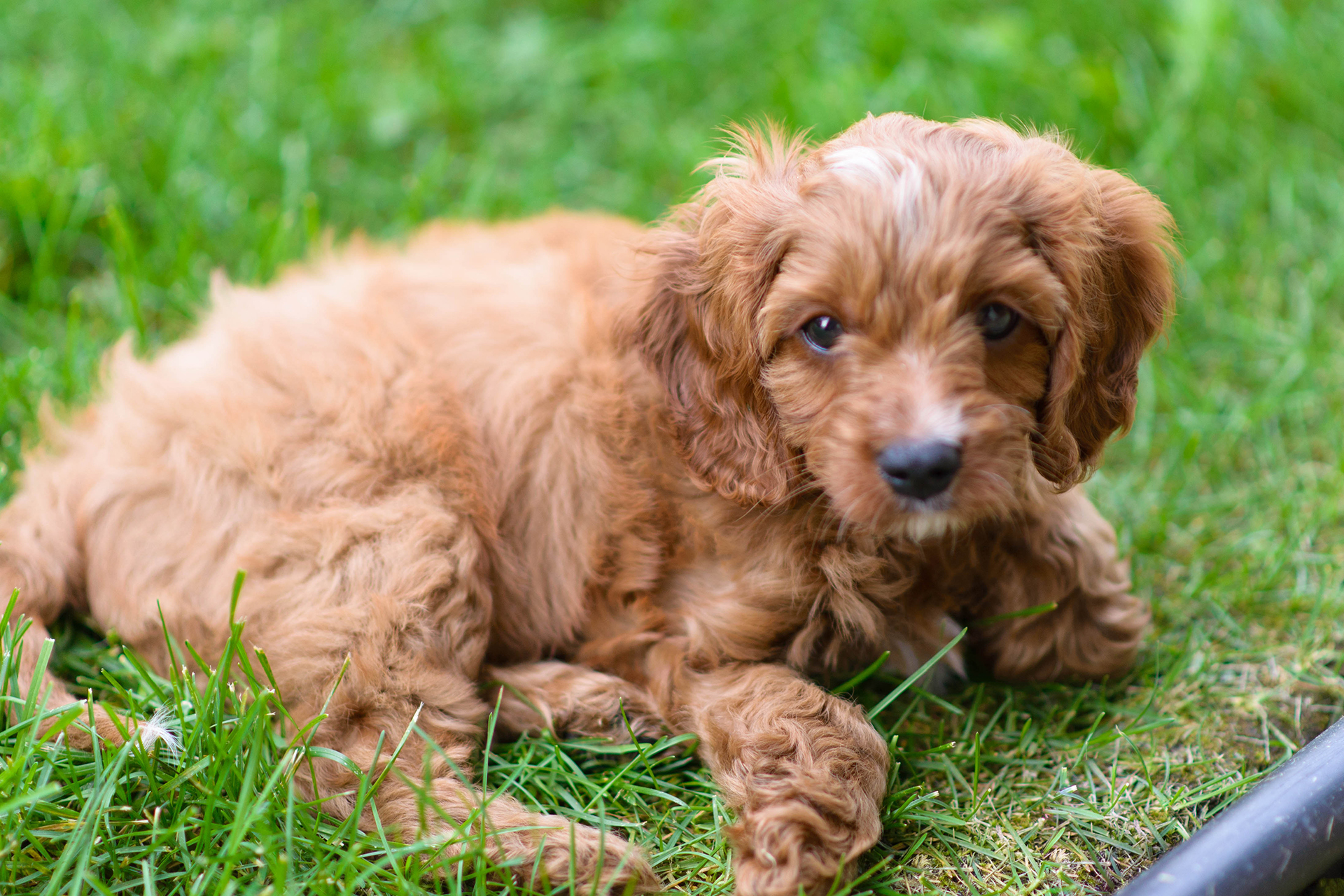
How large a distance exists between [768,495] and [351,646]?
3.39 ft

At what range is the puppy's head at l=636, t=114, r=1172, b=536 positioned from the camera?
88.3 inches

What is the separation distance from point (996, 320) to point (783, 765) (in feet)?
3.49

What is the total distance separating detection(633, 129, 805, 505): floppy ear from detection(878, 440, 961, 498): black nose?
13.7 inches

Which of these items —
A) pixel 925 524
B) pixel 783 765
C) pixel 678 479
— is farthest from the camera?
pixel 678 479

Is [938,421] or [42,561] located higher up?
[938,421]

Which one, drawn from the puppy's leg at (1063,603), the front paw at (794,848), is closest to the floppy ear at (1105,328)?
the puppy's leg at (1063,603)

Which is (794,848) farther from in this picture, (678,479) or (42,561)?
(42,561)

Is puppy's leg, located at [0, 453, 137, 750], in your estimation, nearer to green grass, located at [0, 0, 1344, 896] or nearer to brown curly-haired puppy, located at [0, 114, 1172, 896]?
brown curly-haired puppy, located at [0, 114, 1172, 896]

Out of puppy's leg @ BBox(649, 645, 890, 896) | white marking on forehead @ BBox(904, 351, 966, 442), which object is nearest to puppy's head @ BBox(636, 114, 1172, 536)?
white marking on forehead @ BBox(904, 351, 966, 442)

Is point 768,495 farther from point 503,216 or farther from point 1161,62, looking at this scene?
point 1161,62

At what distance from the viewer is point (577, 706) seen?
278 centimetres

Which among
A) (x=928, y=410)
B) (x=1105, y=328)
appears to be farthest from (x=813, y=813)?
(x=1105, y=328)

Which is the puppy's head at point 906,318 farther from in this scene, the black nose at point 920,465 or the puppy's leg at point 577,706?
the puppy's leg at point 577,706

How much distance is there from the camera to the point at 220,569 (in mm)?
2695
